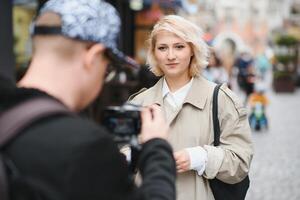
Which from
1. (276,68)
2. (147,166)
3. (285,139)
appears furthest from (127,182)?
(276,68)

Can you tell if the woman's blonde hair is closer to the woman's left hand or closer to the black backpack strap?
the black backpack strap

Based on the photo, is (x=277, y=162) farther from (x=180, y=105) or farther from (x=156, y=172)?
(x=156, y=172)

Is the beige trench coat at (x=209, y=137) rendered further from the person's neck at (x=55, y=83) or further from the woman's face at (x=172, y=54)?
the person's neck at (x=55, y=83)

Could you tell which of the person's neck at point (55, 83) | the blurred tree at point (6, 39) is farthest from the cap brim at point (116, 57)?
the blurred tree at point (6, 39)

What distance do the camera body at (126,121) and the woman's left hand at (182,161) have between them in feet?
2.09

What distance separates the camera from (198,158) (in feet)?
9.00

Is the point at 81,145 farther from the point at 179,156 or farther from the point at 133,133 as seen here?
the point at 179,156

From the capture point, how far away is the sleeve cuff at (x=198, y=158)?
108 inches

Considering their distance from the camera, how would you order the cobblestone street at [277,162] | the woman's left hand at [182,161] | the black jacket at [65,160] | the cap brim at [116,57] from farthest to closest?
the cobblestone street at [277,162] → the woman's left hand at [182,161] → the cap brim at [116,57] → the black jacket at [65,160]

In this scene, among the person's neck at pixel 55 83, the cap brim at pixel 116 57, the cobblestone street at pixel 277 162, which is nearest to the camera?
the person's neck at pixel 55 83

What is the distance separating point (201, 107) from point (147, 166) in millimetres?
1217

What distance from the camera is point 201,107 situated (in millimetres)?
2916

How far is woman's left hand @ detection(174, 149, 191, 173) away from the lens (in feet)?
8.98

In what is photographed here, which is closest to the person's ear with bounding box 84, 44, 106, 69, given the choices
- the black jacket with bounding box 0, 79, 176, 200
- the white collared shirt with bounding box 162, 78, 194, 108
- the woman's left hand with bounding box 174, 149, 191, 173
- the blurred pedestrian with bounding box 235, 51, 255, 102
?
the black jacket with bounding box 0, 79, 176, 200
